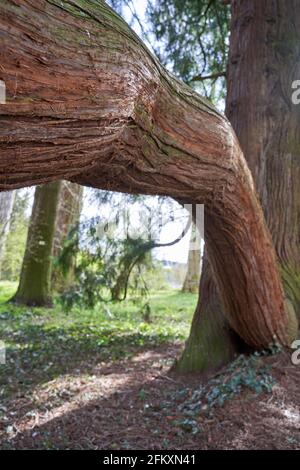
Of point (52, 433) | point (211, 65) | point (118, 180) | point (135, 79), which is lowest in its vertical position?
point (52, 433)

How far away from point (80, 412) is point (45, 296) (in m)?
5.40

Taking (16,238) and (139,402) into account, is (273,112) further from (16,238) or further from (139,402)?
(16,238)

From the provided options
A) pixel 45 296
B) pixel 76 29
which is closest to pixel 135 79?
pixel 76 29

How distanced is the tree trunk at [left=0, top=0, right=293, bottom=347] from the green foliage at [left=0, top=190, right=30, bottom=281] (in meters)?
6.41

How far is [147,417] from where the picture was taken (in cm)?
285

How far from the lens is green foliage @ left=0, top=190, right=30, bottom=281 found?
9.11 m

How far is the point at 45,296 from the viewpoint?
8156 mm

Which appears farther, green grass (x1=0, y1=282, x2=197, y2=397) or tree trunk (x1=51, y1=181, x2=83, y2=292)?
tree trunk (x1=51, y1=181, x2=83, y2=292)

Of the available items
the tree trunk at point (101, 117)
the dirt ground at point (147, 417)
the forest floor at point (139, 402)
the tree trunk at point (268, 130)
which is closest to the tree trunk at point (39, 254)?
the forest floor at point (139, 402)

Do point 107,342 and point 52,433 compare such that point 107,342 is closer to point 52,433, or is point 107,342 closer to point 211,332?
point 211,332

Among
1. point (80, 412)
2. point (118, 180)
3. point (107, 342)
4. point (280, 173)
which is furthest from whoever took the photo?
point (107, 342)

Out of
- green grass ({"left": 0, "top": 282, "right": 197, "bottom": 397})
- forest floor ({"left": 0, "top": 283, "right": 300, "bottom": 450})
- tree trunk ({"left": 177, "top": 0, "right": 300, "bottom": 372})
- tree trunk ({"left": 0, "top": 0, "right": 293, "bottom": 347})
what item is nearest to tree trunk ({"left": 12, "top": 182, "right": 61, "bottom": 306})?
green grass ({"left": 0, "top": 282, "right": 197, "bottom": 397})

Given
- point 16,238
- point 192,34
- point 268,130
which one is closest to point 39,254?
point 16,238

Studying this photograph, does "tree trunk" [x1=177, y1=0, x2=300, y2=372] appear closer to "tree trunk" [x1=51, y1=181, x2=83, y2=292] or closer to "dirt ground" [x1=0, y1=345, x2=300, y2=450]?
"dirt ground" [x1=0, y1=345, x2=300, y2=450]
